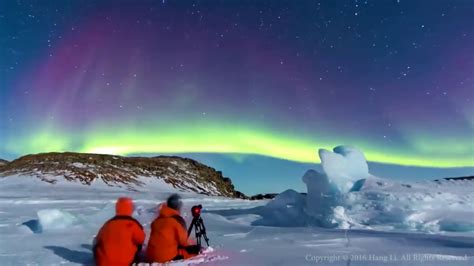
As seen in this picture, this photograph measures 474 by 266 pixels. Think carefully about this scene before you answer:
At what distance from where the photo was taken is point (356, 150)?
49.3ft

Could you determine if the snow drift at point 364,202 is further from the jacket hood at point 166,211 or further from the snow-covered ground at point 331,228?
the jacket hood at point 166,211

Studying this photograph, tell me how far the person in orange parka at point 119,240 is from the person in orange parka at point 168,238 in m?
0.22

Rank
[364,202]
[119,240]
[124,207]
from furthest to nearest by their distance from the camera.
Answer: [364,202] → [124,207] → [119,240]

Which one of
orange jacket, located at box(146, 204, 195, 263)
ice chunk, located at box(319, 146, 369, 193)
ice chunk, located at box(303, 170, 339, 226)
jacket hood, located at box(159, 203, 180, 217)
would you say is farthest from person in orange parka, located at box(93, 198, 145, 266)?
ice chunk, located at box(319, 146, 369, 193)

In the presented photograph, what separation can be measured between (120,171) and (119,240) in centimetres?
9317

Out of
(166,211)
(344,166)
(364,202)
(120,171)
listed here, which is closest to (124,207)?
(166,211)

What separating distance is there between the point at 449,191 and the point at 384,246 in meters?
5.77

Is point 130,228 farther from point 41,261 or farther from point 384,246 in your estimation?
point 384,246

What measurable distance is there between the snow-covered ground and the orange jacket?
0.68 meters

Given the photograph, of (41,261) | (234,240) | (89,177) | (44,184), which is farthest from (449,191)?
(89,177)

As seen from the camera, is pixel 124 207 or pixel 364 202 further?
pixel 364 202

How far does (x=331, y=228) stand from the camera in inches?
473

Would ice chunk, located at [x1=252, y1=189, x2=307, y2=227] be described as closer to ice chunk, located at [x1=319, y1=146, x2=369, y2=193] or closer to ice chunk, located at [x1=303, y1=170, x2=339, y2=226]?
ice chunk, located at [x1=303, y1=170, x2=339, y2=226]

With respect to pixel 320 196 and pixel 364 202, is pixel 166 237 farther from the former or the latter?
pixel 320 196
